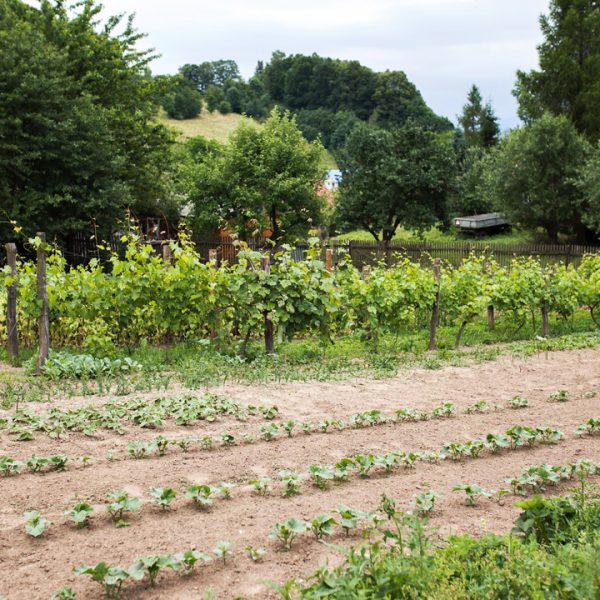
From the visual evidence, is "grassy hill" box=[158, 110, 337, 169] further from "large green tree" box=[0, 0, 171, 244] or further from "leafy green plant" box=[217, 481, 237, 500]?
"leafy green plant" box=[217, 481, 237, 500]

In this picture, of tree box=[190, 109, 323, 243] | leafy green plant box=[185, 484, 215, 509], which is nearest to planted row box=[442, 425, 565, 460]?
leafy green plant box=[185, 484, 215, 509]

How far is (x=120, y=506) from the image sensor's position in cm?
429

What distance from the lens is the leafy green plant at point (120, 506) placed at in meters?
4.25

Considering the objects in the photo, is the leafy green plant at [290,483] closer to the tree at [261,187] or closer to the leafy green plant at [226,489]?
the leafy green plant at [226,489]

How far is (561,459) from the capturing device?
5746 mm

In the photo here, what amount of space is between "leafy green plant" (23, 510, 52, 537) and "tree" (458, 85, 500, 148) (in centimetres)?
5536

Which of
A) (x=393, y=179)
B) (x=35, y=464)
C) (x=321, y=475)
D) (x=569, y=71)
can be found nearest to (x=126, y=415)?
(x=35, y=464)

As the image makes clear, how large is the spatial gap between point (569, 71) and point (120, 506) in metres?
39.7

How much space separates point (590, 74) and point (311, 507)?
129 feet

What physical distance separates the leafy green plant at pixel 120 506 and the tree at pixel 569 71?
3741 cm

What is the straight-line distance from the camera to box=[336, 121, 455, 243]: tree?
3619 centimetres

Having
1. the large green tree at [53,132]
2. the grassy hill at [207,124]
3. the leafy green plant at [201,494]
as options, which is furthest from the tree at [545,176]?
the grassy hill at [207,124]

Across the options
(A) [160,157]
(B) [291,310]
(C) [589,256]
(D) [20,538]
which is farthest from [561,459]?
(A) [160,157]

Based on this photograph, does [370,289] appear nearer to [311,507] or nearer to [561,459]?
[561,459]
